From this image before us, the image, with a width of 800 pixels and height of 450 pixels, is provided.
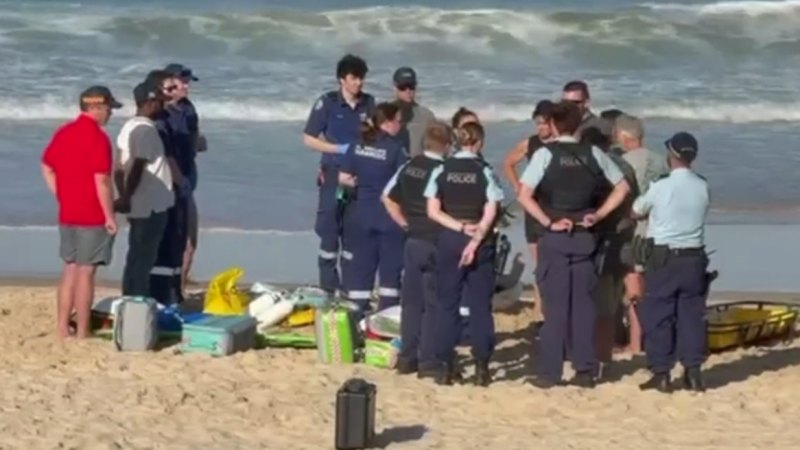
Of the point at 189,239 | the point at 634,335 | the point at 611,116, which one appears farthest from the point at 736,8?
the point at 611,116

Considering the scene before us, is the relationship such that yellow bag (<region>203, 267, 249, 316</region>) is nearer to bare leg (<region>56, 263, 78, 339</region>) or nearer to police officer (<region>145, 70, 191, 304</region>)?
police officer (<region>145, 70, 191, 304</region>)

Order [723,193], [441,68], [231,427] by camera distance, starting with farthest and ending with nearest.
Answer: [441,68] < [723,193] < [231,427]

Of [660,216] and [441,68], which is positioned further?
[441,68]

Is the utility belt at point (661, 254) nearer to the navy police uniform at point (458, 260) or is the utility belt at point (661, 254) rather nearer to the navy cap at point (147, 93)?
the navy police uniform at point (458, 260)

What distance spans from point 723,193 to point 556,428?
8.88 meters

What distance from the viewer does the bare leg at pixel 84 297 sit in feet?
34.5

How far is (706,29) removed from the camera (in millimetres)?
32219

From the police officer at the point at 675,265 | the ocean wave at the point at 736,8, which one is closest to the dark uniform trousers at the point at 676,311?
the police officer at the point at 675,265

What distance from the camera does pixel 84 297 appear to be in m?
10.6

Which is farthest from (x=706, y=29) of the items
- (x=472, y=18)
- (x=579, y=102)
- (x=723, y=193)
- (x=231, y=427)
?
(x=231, y=427)

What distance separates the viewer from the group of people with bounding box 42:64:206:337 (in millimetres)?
10320

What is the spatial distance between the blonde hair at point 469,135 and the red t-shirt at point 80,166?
2105mm

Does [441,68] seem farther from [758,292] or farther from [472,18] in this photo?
[758,292]

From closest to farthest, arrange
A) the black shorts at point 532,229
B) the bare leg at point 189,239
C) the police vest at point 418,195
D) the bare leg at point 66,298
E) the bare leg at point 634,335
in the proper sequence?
the police vest at point 418,195 → the black shorts at point 532,229 → the bare leg at point 66,298 → the bare leg at point 634,335 → the bare leg at point 189,239
